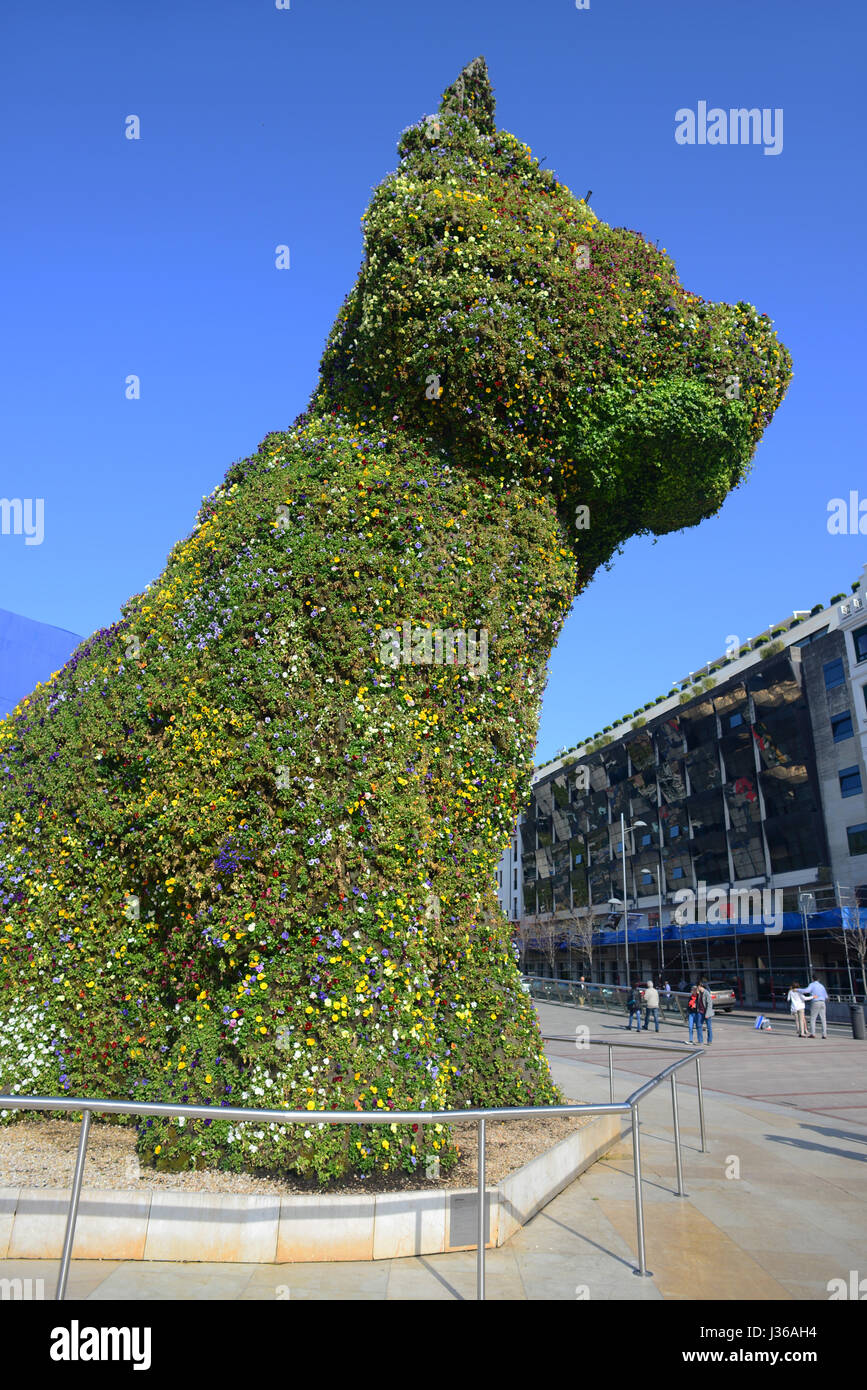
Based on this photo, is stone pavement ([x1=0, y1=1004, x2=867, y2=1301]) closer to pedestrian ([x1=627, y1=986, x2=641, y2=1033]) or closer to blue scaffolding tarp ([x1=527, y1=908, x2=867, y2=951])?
pedestrian ([x1=627, y1=986, x2=641, y2=1033])

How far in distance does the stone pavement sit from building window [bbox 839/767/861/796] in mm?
29861

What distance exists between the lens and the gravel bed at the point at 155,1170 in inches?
202

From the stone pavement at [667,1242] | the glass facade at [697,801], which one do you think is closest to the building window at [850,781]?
the glass facade at [697,801]

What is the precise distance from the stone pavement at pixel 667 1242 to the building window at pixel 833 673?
102 feet

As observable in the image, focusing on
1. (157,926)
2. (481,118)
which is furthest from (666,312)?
(157,926)

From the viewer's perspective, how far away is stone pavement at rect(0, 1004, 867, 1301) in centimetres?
431

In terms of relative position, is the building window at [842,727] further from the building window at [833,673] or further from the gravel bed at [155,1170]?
the gravel bed at [155,1170]

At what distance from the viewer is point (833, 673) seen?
38.8 metres

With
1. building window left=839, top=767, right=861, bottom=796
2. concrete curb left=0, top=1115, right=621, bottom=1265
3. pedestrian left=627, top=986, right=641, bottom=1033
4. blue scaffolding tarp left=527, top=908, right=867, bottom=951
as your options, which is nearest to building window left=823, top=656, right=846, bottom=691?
building window left=839, top=767, right=861, bottom=796

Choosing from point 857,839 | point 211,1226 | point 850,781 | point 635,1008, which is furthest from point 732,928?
point 211,1226

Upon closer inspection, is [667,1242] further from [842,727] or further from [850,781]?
[842,727]

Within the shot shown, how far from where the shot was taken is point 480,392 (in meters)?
7.82
